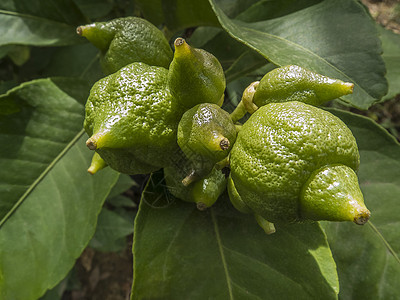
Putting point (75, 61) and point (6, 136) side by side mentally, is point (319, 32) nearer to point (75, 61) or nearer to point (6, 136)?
point (6, 136)

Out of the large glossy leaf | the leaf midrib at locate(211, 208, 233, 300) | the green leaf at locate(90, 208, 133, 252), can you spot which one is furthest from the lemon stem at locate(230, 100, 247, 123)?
the green leaf at locate(90, 208, 133, 252)

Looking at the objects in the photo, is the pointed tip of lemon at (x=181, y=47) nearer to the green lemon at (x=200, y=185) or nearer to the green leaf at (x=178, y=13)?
the green lemon at (x=200, y=185)

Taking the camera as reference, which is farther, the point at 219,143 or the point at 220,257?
the point at 220,257

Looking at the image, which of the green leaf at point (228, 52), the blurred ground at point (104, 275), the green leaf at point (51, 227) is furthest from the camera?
the blurred ground at point (104, 275)

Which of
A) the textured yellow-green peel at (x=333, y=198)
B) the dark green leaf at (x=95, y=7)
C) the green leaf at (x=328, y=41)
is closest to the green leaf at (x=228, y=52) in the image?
the green leaf at (x=328, y=41)

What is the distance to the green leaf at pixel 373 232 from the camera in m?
1.22

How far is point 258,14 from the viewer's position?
1329 mm

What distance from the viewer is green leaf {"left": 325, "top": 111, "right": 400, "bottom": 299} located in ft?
4.00

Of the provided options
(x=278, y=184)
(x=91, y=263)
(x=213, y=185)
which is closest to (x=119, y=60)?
(x=213, y=185)

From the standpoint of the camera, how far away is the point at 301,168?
0.70 meters

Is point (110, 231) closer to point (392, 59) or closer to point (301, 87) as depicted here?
point (301, 87)

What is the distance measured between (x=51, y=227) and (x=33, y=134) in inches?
12.3

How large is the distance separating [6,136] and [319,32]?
1043 mm

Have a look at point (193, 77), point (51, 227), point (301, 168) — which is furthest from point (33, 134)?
point (301, 168)
